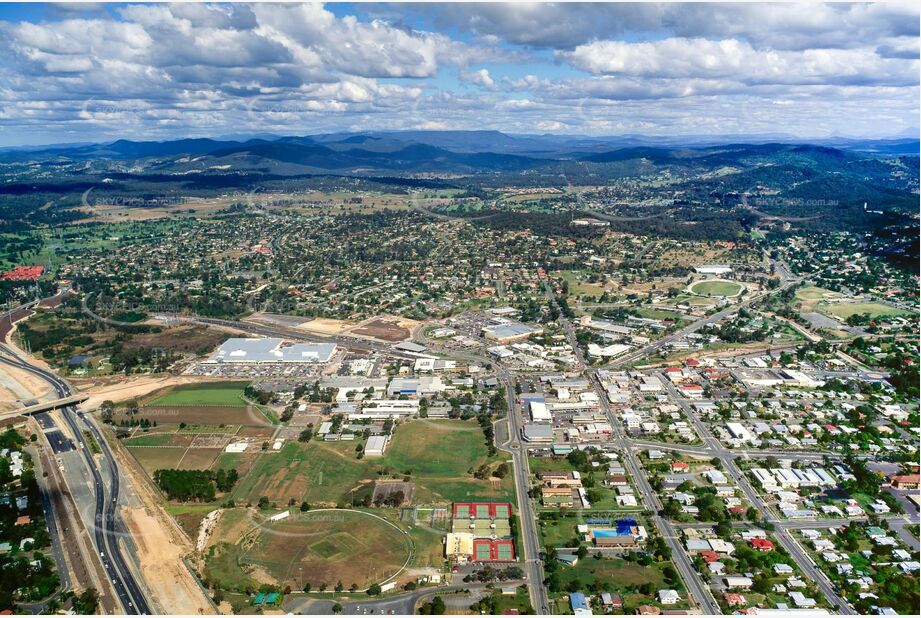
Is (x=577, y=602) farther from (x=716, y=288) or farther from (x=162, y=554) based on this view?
(x=716, y=288)

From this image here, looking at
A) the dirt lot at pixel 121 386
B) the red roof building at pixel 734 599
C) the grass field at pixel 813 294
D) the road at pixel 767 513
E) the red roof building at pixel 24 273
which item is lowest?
the red roof building at pixel 24 273

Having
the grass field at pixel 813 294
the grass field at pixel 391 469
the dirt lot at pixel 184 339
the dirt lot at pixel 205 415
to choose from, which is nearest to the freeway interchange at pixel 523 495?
the grass field at pixel 391 469

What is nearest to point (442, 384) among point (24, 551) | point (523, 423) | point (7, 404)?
point (523, 423)

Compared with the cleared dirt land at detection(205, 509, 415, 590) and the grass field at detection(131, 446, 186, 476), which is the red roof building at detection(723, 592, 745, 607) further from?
the grass field at detection(131, 446, 186, 476)

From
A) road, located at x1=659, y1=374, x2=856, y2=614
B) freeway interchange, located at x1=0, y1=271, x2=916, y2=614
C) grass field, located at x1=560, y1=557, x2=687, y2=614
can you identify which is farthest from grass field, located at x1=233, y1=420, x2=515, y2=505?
road, located at x1=659, y1=374, x2=856, y2=614

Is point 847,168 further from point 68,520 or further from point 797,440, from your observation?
point 68,520

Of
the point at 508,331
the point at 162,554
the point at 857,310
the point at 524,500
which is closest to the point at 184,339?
the point at 508,331

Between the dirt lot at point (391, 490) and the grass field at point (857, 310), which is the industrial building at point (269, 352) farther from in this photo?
the grass field at point (857, 310)
